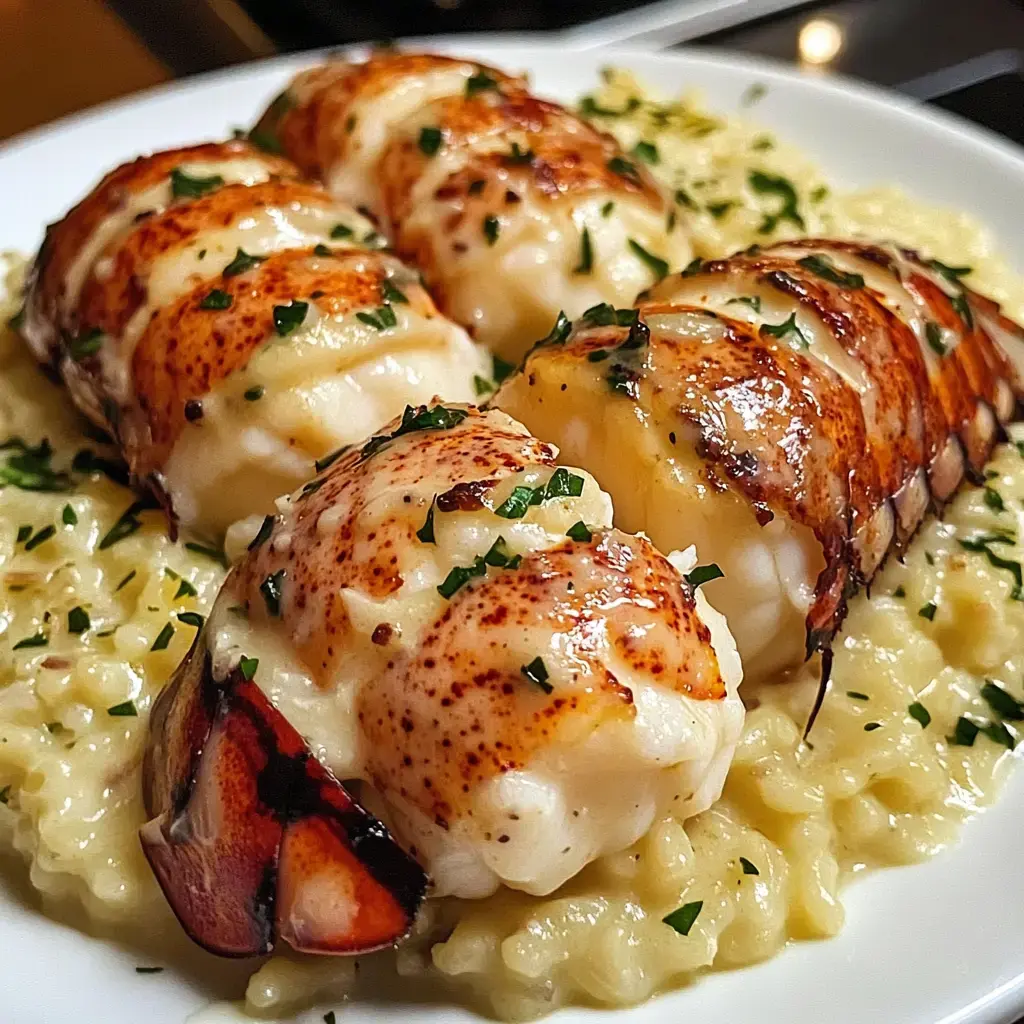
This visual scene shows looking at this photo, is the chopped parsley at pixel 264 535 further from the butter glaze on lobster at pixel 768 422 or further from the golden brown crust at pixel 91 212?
the golden brown crust at pixel 91 212

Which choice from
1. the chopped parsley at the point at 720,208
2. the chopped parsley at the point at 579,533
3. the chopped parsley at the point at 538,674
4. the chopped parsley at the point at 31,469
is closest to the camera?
the chopped parsley at the point at 538,674

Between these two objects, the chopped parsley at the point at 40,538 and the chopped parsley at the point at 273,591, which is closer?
the chopped parsley at the point at 273,591

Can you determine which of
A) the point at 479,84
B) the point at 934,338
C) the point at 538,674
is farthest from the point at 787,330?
the point at 479,84

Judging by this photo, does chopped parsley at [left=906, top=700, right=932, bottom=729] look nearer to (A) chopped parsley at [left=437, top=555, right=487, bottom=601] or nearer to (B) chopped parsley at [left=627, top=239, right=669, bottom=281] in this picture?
(A) chopped parsley at [left=437, top=555, right=487, bottom=601]

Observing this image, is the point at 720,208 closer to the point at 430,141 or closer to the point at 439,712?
the point at 430,141

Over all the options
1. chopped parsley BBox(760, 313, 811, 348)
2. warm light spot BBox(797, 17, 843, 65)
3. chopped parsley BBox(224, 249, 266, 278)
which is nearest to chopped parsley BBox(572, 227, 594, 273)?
chopped parsley BBox(760, 313, 811, 348)

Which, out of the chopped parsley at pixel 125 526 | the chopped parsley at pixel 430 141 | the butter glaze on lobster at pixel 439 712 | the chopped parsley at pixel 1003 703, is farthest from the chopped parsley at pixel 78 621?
Result: the chopped parsley at pixel 1003 703
